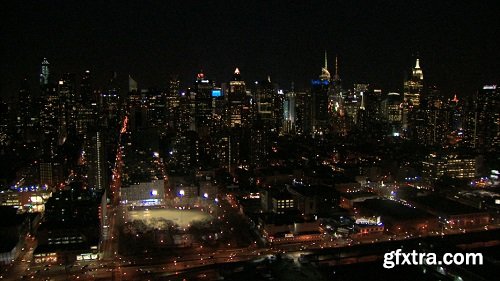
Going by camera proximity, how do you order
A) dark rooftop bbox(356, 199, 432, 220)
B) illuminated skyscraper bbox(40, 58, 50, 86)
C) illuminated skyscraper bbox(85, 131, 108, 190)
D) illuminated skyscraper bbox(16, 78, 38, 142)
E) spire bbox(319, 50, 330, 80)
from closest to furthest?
1. dark rooftop bbox(356, 199, 432, 220)
2. illuminated skyscraper bbox(85, 131, 108, 190)
3. illuminated skyscraper bbox(16, 78, 38, 142)
4. illuminated skyscraper bbox(40, 58, 50, 86)
5. spire bbox(319, 50, 330, 80)

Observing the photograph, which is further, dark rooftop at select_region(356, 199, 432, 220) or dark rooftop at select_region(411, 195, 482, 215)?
dark rooftop at select_region(411, 195, 482, 215)

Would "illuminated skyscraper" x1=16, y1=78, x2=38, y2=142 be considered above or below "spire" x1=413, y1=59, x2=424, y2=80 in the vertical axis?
below

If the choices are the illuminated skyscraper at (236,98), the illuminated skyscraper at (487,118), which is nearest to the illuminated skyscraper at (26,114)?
the illuminated skyscraper at (236,98)

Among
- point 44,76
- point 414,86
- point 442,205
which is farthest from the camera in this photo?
point 414,86

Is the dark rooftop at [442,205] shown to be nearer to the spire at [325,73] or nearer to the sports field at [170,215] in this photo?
the sports field at [170,215]

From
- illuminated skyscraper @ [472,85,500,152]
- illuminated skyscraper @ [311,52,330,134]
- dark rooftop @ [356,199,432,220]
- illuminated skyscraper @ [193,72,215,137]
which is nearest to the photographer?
dark rooftop @ [356,199,432,220]

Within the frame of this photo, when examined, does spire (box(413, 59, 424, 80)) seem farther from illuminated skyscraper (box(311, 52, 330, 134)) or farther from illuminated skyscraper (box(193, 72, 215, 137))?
illuminated skyscraper (box(193, 72, 215, 137))

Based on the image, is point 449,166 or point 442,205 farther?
point 449,166

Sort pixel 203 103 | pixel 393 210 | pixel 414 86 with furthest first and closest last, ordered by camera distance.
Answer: pixel 414 86, pixel 203 103, pixel 393 210

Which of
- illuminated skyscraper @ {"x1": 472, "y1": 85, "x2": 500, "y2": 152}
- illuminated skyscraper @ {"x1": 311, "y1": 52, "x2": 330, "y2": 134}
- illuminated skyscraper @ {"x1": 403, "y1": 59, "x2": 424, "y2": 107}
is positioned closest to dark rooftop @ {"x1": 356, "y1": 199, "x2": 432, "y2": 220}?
illuminated skyscraper @ {"x1": 472, "y1": 85, "x2": 500, "y2": 152}

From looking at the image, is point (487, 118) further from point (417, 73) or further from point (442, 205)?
point (442, 205)

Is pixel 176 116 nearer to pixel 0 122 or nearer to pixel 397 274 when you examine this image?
pixel 0 122

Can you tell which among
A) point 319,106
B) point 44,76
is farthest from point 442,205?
point 44,76
